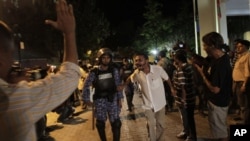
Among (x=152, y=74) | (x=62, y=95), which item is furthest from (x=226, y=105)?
(x=62, y=95)

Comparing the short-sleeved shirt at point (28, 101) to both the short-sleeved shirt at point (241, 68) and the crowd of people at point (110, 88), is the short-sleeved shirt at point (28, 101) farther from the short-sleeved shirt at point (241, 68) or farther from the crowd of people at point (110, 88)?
the short-sleeved shirt at point (241, 68)

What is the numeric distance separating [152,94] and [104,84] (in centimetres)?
93

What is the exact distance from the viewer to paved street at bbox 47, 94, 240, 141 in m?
8.38

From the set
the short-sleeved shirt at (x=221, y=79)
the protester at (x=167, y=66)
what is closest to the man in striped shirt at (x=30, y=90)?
the short-sleeved shirt at (x=221, y=79)

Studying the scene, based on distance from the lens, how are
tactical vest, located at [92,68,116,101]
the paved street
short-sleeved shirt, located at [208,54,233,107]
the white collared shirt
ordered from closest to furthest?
1. short-sleeved shirt, located at [208,54,233,107]
2. the white collared shirt
3. tactical vest, located at [92,68,116,101]
4. the paved street

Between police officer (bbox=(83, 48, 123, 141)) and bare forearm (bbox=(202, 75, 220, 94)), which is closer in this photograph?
bare forearm (bbox=(202, 75, 220, 94))

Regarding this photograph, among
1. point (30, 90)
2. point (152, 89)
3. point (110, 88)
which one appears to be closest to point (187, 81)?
Answer: point (152, 89)

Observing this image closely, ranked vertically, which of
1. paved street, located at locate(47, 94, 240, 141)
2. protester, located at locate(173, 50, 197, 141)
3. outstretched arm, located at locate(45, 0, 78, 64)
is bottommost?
paved street, located at locate(47, 94, 240, 141)

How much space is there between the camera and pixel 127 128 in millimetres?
9469

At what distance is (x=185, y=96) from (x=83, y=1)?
24.1 m

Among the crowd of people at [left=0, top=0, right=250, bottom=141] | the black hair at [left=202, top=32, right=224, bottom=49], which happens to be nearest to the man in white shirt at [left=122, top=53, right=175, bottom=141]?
the crowd of people at [left=0, top=0, right=250, bottom=141]

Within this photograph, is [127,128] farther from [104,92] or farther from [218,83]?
[218,83]

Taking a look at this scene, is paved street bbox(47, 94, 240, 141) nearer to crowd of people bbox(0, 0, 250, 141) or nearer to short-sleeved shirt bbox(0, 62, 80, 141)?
crowd of people bbox(0, 0, 250, 141)

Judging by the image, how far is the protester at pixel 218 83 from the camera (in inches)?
204
